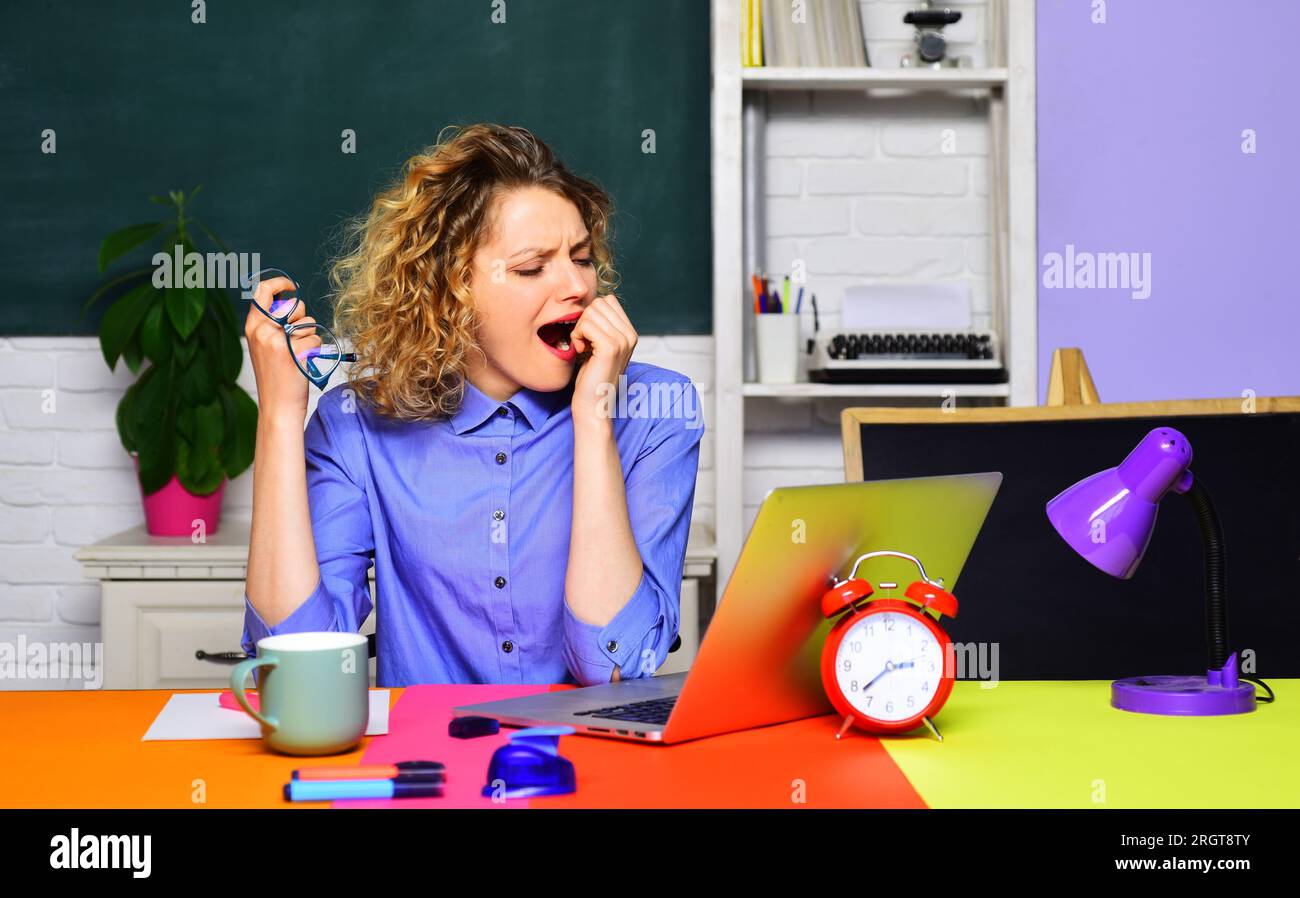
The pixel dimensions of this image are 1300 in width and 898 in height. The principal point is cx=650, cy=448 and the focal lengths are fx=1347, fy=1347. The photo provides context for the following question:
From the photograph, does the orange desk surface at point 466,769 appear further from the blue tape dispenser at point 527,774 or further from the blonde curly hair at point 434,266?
the blonde curly hair at point 434,266

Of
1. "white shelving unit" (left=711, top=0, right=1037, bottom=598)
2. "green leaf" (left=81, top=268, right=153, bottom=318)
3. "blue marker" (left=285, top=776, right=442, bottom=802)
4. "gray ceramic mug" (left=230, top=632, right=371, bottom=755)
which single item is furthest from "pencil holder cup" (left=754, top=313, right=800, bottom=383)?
"blue marker" (left=285, top=776, right=442, bottom=802)

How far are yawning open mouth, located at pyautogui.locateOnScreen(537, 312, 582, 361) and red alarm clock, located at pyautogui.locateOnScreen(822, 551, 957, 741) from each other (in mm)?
645

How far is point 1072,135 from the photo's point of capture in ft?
9.30

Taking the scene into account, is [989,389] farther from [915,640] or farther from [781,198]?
[915,640]

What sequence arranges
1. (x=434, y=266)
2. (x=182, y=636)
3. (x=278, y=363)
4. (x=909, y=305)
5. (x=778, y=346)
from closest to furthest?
1. (x=278, y=363)
2. (x=434, y=266)
3. (x=182, y=636)
4. (x=778, y=346)
5. (x=909, y=305)

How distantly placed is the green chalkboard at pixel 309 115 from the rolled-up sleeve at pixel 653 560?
1.25 meters

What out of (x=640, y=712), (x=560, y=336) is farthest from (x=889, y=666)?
(x=560, y=336)

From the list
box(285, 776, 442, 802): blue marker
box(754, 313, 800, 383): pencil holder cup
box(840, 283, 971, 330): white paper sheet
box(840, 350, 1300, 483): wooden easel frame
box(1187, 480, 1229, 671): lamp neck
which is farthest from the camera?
box(840, 283, 971, 330): white paper sheet

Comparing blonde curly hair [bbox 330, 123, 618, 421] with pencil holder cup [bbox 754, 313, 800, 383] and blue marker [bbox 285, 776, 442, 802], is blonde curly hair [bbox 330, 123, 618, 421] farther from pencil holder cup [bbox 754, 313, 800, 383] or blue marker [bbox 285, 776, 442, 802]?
pencil holder cup [bbox 754, 313, 800, 383]

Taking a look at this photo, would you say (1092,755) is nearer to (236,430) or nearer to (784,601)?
(784,601)

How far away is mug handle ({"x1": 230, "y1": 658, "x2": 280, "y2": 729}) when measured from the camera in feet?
3.35

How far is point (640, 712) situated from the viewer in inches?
45.9

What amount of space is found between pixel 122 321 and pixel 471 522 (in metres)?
1.31
